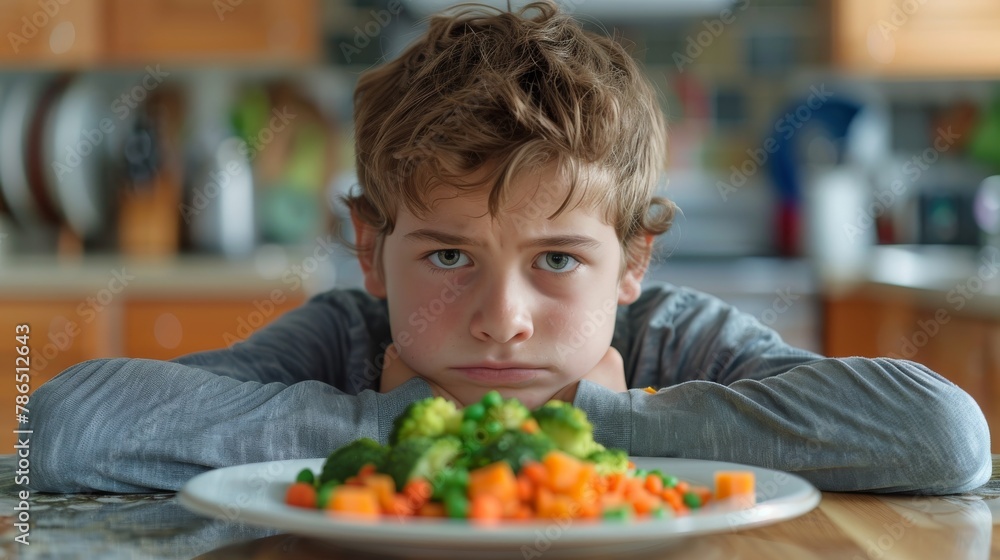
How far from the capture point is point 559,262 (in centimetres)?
102

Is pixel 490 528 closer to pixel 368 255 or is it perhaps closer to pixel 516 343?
pixel 516 343

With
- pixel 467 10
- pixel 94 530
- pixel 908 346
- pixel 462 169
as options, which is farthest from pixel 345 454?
pixel 908 346

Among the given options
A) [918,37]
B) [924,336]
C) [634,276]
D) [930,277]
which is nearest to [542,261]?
[634,276]

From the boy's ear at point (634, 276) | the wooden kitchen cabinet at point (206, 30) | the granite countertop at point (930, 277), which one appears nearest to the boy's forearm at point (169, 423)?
the boy's ear at point (634, 276)

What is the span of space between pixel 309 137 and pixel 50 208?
83 centimetres

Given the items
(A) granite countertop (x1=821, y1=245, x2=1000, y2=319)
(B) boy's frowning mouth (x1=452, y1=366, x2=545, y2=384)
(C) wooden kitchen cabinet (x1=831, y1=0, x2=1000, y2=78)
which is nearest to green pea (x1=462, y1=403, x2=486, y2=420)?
(B) boy's frowning mouth (x1=452, y1=366, x2=545, y2=384)

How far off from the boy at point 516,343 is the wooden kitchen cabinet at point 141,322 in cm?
156

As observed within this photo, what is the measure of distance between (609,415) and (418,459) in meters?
0.29

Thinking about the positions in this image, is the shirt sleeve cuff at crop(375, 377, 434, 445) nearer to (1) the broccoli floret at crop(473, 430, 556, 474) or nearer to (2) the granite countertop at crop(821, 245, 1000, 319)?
(1) the broccoli floret at crop(473, 430, 556, 474)

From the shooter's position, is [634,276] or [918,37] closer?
[634,276]

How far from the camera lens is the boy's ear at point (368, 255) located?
121 cm

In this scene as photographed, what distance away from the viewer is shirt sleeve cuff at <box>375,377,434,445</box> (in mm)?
912

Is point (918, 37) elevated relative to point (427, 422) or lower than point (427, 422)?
elevated

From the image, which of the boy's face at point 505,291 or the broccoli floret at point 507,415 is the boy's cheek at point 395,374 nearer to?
the boy's face at point 505,291
